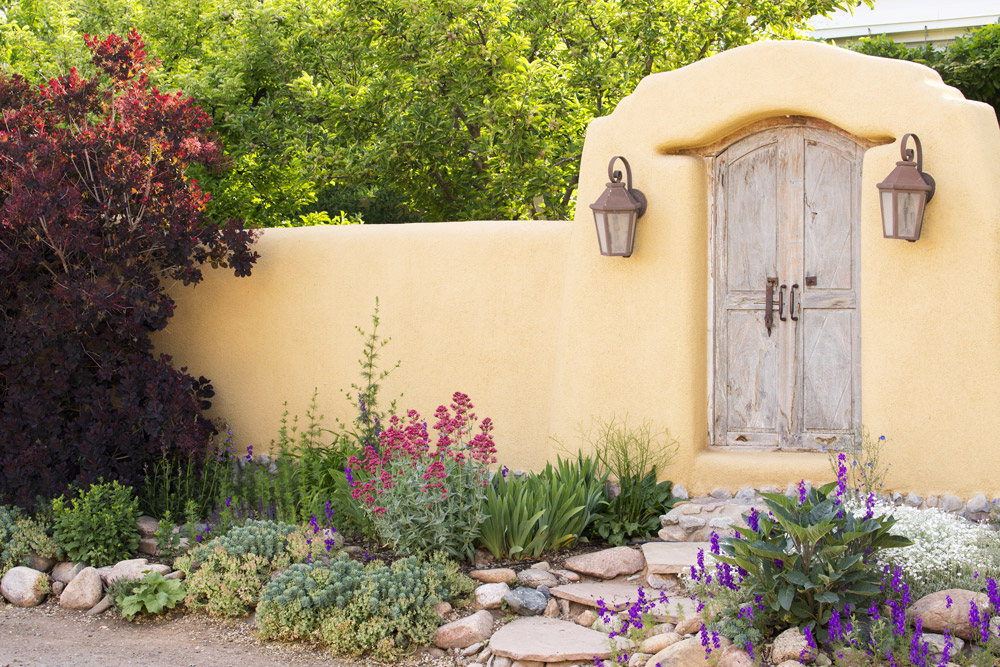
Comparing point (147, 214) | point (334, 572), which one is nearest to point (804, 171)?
point (334, 572)

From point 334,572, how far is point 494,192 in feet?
18.0

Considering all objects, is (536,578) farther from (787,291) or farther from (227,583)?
(787,291)

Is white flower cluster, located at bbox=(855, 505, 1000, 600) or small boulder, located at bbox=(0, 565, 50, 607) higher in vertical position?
white flower cluster, located at bbox=(855, 505, 1000, 600)

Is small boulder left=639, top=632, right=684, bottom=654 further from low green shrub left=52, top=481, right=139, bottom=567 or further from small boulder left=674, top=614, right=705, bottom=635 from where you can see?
low green shrub left=52, top=481, right=139, bottom=567

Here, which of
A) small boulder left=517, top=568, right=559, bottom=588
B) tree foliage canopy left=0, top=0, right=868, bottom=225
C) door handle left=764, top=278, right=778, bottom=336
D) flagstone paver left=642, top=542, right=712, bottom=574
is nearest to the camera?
flagstone paver left=642, top=542, right=712, bottom=574

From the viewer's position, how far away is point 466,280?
22.7ft

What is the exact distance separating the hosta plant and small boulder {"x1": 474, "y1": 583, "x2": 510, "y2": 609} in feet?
4.37

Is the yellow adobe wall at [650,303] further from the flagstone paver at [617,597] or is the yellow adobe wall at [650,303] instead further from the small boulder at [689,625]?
the small boulder at [689,625]

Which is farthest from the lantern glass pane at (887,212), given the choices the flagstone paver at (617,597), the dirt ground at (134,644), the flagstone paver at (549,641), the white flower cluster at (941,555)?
the dirt ground at (134,644)

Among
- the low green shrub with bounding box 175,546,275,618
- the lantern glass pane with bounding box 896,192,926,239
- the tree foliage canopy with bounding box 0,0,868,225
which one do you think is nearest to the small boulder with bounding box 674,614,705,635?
the low green shrub with bounding box 175,546,275,618

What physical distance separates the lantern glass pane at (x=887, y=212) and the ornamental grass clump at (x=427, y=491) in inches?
98.4

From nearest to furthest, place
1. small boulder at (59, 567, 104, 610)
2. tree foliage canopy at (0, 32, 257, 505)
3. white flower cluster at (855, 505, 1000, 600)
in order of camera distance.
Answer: white flower cluster at (855, 505, 1000, 600) < small boulder at (59, 567, 104, 610) < tree foliage canopy at (0, 32, 257, 505)

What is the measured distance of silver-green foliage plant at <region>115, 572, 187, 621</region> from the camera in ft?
17.7

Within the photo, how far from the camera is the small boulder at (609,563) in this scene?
540cm
